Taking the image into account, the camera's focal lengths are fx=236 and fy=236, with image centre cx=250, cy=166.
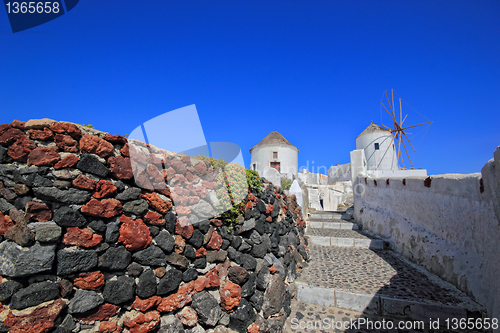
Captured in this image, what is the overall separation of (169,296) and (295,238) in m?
3.69

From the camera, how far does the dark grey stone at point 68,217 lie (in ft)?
6.85

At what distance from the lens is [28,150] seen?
6.92 feet

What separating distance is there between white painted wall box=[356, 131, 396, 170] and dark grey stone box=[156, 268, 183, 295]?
980 inches

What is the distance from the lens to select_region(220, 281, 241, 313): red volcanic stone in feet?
10.0

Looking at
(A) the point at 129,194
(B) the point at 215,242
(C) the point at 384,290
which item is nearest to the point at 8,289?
(A) the point at 129,194

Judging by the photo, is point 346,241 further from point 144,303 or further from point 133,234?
point 133,234

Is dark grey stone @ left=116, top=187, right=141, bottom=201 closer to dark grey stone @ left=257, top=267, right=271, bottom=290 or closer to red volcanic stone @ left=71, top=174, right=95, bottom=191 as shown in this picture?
red volcanic stone @ left=71, top=174, right=95, bottom=191

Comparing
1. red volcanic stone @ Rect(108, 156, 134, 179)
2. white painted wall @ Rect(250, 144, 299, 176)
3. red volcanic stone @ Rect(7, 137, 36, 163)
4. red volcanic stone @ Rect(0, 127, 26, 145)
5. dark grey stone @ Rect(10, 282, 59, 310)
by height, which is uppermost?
white painted wall @ Rect(250, 144, 299, 176)

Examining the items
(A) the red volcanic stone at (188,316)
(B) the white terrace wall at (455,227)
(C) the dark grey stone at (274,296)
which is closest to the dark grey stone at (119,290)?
(A) the red volcanic stone at (188,316)

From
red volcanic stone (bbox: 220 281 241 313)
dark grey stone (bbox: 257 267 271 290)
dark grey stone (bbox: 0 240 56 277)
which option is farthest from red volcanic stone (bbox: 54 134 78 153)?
dark grey stone (bbox: 257 267 271 290)

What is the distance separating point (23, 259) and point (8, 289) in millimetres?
270

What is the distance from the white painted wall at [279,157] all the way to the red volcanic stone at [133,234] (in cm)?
2418

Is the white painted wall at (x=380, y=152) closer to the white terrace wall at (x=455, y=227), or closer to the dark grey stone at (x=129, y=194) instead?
the white terrace wall at (x=455, y=227)

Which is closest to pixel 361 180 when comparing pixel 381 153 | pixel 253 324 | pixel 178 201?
pixel 253 324
